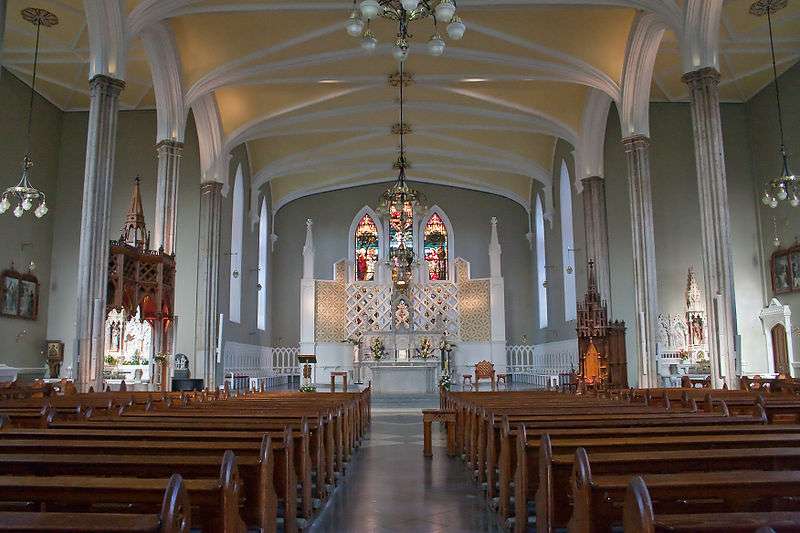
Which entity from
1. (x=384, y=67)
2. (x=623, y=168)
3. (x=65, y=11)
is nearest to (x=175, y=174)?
(x=65, y=11)

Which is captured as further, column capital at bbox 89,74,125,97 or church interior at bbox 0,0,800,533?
column capital at bbox 89,74,125,97

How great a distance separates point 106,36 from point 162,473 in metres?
10.3

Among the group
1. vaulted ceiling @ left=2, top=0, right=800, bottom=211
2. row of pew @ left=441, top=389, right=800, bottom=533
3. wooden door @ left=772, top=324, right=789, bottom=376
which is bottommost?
row of pew @ left=441, top=389, right=800, bottom=533

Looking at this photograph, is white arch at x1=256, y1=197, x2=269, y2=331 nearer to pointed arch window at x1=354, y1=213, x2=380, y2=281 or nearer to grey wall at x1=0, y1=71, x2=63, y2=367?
pointed arch window at x1=354, y1=213, x2=380, y2=281

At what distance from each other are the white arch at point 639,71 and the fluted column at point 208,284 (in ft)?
32.8

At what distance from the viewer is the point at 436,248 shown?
82.7 feet

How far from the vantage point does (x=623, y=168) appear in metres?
16.4

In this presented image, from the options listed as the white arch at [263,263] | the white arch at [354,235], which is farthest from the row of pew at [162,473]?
the white arch at [354,235]

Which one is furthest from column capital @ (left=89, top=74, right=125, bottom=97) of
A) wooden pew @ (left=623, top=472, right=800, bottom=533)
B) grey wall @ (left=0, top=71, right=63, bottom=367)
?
wooden pew @ (left=623, top=472, right=800, bottom=533)

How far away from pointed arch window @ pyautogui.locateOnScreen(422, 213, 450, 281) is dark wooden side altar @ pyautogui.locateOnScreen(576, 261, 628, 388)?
34.0 ft

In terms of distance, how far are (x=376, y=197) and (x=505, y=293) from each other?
6.07 metres

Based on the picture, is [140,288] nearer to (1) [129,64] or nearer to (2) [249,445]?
(1) [129,64]

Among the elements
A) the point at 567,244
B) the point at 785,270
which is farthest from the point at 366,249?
the point at 785,270

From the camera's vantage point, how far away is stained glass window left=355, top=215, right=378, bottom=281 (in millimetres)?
24797
